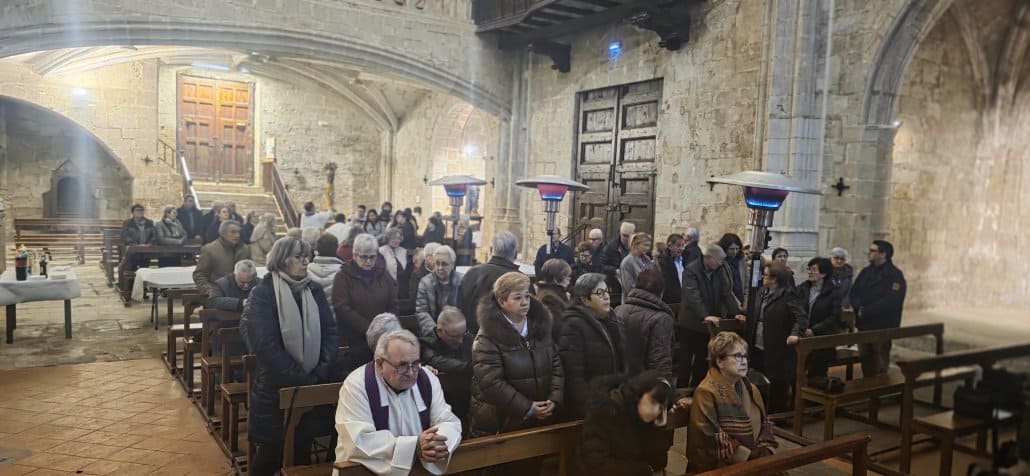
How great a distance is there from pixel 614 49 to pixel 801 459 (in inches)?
342

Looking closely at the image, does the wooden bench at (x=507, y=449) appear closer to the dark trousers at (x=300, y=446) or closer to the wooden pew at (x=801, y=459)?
the dark trousers at (x=300, y=446)

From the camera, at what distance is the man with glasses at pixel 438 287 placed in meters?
4.02

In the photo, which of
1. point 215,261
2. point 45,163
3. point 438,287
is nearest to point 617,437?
point 438,287

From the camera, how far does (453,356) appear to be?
3.41 m

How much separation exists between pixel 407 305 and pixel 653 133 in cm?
563

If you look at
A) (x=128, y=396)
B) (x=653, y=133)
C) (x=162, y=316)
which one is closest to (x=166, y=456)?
(x=128, y=396)

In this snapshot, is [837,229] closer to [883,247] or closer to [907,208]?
[907,208]

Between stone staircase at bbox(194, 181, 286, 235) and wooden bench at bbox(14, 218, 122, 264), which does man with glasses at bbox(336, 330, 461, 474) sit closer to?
stone staircase at bbox(194, 181, 286, 235)

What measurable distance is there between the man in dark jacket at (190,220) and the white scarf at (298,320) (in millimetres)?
7326

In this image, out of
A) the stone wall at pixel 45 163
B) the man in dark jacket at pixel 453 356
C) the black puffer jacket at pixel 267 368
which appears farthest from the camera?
the stone wall at pixel 45 163

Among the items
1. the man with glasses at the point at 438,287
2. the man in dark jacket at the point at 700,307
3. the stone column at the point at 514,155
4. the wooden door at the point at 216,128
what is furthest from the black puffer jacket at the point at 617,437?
the wooden door at the point at 216,128

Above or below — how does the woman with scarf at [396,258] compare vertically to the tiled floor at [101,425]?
above

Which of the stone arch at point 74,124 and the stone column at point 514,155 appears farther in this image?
the stone arch at point 74,124

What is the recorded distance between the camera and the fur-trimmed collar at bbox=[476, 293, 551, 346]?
113 inches
